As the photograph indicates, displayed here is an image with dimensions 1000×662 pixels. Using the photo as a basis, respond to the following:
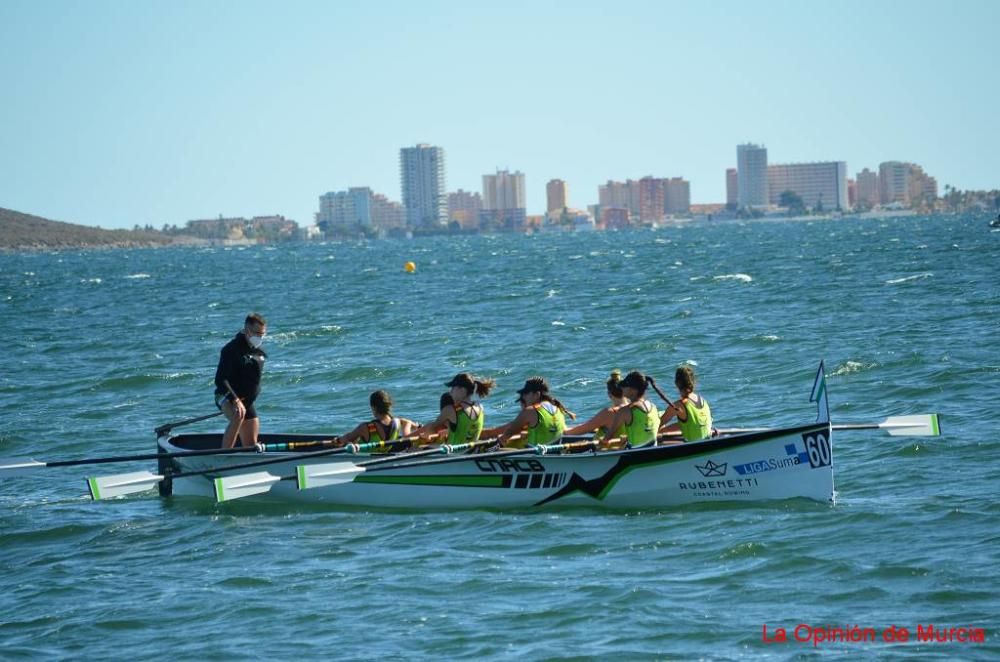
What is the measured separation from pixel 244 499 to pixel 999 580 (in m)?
8.97

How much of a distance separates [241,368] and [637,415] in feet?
15.2

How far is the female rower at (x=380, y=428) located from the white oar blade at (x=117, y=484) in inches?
86.7

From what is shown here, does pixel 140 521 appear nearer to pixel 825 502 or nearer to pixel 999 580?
pixel 825 502

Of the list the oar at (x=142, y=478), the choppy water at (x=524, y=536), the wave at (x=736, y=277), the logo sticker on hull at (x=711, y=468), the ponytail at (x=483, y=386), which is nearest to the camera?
the choppy water at (x=524, y=536)

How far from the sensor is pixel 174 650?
11.0 m

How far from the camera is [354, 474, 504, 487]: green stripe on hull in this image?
15.2 m

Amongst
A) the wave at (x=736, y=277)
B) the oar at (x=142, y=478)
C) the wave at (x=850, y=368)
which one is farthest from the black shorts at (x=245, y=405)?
the wave at (x=736, y=277)

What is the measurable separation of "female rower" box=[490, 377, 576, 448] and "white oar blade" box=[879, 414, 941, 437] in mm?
3572

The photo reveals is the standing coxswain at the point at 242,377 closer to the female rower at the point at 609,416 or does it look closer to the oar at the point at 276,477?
the oar at the point at 276,477

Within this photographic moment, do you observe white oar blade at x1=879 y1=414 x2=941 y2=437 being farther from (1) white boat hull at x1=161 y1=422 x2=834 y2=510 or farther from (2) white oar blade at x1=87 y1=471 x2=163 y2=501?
(2) white oar blade at x1=87 y1=471 x2=163 y2=501

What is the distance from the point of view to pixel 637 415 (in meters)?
14.8

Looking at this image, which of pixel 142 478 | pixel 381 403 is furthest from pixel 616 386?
pixel 142 478

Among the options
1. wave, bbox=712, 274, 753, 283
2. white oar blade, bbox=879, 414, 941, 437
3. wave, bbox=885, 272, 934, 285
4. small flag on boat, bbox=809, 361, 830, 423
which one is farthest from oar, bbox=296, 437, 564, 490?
wave, bbox=712, 274, 753, 283

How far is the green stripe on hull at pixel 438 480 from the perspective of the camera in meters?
15.2
